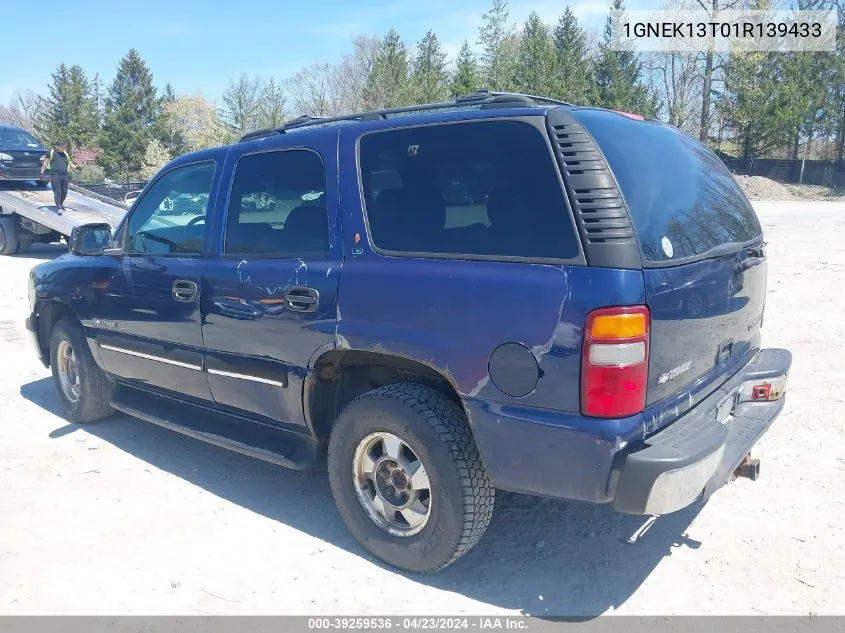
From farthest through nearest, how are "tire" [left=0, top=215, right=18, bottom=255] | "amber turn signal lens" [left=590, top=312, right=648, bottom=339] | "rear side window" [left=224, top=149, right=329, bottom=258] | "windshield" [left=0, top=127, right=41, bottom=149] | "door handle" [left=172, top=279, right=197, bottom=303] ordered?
"windshield" [left=0, top=127, right=41, bottom=149], "tire" [left=0, top=215, right=18, bottom=255], "door handle" [left=172, top=279, right=197, bottom=303], "rear side window" [left=224, top=149, right=329, bottom=258], "amber turn signal lens" [left=590, top=312, right=648, bottom=339]

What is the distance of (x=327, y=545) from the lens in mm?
3410

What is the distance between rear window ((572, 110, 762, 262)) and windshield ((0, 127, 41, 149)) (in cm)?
1609

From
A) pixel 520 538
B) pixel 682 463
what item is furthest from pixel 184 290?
pixel 682 463

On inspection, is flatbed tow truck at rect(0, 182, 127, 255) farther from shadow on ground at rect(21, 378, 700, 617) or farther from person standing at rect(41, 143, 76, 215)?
shadow on ground at rect(21, 378, 700, 617)

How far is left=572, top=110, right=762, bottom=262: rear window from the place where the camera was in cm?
265

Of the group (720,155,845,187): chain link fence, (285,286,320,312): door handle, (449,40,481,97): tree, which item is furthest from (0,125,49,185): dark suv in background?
(720,155,845,187): chain link fence

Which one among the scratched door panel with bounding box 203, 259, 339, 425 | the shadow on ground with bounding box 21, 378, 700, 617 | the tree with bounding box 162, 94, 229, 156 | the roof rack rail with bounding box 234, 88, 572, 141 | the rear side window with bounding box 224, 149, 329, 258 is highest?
the tree with bounding box 162, 94, 229, 156

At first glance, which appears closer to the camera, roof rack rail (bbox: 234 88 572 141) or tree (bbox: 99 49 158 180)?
roof rack rail (bbox: 234 88 572 141)

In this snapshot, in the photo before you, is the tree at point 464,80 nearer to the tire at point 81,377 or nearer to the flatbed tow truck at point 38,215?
the flatbed tow truck at point 38,215

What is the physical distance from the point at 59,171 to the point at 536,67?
106ft

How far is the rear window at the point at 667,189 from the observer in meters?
2.65

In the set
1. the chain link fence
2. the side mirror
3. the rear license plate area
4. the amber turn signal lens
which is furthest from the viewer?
the chain link fence

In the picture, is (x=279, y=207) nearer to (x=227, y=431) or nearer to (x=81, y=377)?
(x=227, y=431)
